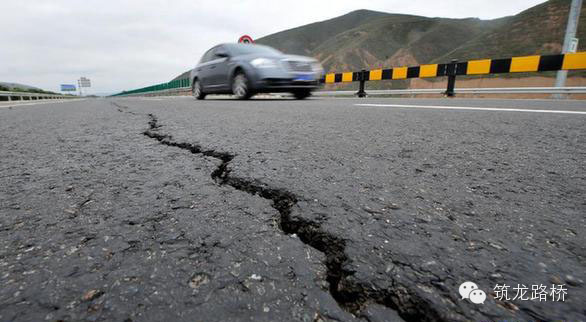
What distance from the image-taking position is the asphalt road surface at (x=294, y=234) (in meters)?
0.57

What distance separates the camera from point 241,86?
6621 millimetres

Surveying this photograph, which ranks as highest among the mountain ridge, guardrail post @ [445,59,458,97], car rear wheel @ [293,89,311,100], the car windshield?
the mountain ridge

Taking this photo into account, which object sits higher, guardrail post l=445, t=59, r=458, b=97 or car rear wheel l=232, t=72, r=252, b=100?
guardrail post l=445, t=59, r=458, b=97

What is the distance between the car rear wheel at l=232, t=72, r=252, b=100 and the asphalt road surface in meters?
5.05

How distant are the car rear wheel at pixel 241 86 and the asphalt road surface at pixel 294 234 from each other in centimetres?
505

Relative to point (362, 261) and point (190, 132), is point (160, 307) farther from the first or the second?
point (190, 132)

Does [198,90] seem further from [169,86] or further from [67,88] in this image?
[67,88]

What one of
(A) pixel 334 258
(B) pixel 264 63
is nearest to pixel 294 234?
(A) pixel 334 258

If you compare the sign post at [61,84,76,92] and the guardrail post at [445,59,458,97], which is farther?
the sign post at [61,84,76,92]

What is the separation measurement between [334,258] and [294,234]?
14cm

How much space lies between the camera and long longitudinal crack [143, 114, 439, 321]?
0.57 metres

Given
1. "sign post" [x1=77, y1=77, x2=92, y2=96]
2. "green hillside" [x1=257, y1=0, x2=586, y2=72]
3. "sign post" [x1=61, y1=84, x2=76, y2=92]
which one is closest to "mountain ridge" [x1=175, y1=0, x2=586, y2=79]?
"green hillside" [x1=257, y1=0, x2=586, y2=72]

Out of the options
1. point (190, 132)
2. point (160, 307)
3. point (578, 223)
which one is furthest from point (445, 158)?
point (190, 132)

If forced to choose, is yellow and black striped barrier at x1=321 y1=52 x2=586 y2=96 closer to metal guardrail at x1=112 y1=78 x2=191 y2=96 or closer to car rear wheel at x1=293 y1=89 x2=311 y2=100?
car rear wheel at x1=293 y1=89 x2=311 y2=100
